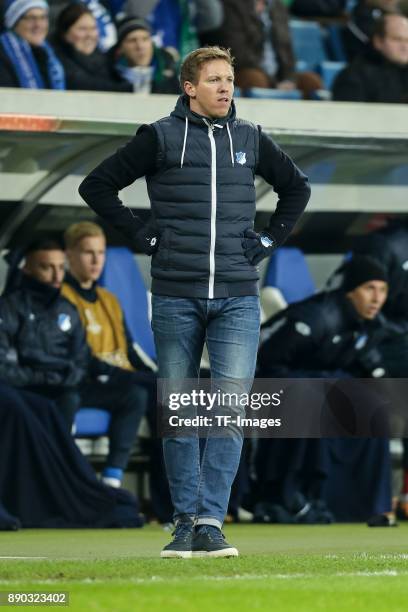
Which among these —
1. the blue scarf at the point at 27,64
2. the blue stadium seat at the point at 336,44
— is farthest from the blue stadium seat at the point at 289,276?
the blue stadium seat at the point at 336,44

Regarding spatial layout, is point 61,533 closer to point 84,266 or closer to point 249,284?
point 84,266

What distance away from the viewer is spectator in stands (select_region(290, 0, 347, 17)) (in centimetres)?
1447

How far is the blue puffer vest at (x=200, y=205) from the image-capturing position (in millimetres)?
5965

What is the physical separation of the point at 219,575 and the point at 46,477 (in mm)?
3593

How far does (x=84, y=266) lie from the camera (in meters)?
9.97

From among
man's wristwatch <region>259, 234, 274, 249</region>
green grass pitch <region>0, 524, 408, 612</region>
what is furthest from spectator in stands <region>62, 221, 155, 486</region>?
man's wristwatch <region>259, 234, 274, 249</region>

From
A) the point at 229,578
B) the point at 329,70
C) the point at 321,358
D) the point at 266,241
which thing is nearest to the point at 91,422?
the point at 321,358

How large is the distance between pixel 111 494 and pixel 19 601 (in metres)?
4.36

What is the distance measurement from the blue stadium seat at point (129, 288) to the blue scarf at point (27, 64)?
3.68 ft

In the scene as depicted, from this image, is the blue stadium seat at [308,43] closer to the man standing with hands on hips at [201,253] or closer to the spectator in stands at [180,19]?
the spectator in stands at [180,19]

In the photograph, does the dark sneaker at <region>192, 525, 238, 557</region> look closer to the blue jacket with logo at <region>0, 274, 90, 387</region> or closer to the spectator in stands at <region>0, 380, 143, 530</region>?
the spectator in stands at <region>0, 380, 143, 530</region>

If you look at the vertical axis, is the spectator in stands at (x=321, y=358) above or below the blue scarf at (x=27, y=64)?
below

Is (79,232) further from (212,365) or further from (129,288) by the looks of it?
(212,365)

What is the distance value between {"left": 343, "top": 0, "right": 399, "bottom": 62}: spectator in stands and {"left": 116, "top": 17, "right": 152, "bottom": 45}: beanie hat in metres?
2.79
